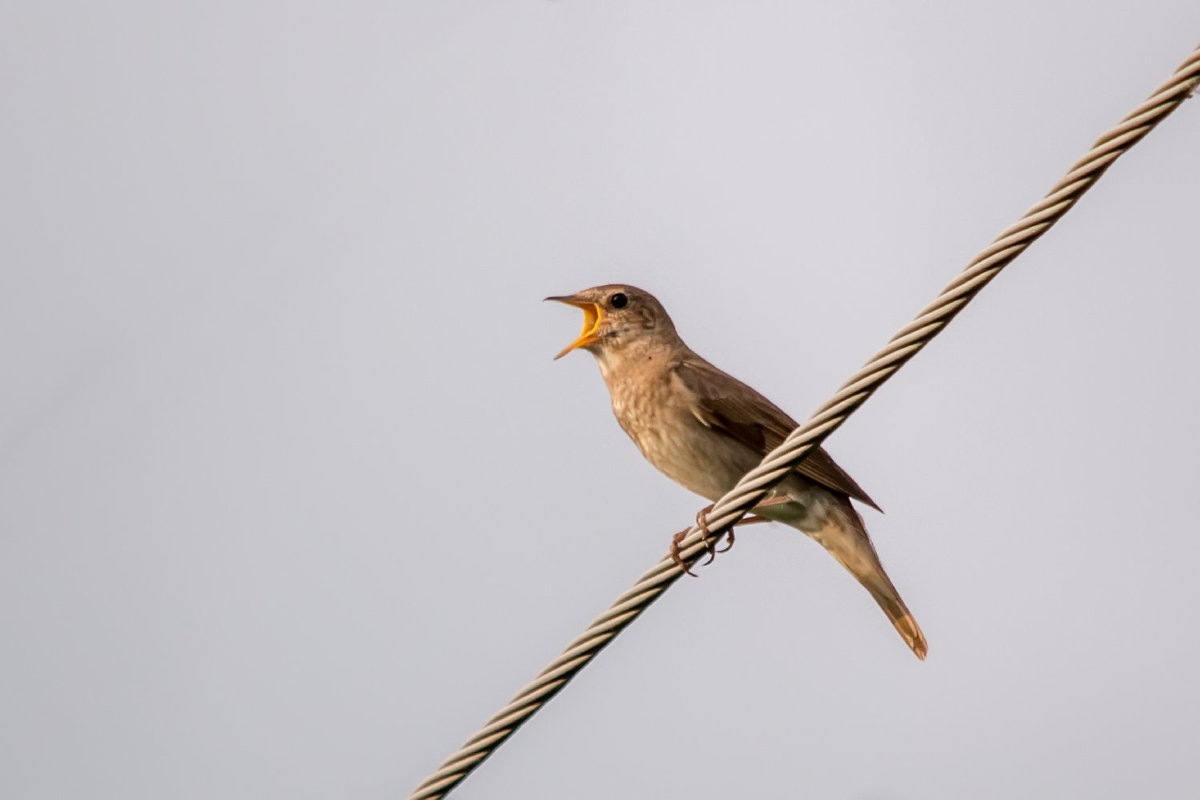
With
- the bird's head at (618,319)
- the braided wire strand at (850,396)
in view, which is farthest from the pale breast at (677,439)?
the braided wire strand at (850,396)

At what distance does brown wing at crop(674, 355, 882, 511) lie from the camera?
24.2 ft

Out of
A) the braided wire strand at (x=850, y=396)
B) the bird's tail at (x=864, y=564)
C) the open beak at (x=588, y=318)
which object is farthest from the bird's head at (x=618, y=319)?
the braided wire strand at (x=850, y=396)

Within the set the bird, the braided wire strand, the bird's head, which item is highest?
the bird's head

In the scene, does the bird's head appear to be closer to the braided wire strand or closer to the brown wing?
the brown wing

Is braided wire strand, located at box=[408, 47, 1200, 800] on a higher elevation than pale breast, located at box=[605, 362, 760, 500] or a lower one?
lower

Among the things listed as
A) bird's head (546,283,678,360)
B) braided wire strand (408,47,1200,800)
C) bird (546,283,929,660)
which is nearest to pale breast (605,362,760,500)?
bird (546,283,929,660)

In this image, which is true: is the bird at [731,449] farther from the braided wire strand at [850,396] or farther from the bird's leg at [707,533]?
the braided wire strand at [850,396]

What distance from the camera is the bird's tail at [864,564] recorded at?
770 centimetres

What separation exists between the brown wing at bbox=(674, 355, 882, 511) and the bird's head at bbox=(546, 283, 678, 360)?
429 millimetres

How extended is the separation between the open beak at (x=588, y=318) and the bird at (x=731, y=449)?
25 cm

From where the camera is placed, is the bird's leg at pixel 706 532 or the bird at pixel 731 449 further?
the bird at pixel 731 449

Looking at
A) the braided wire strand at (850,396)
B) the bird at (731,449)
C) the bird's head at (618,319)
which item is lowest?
the braided wire strand at (850,396)

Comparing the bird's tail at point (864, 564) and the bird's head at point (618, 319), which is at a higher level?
the bird's head at point (618, 319)

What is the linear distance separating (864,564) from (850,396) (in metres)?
3.50
